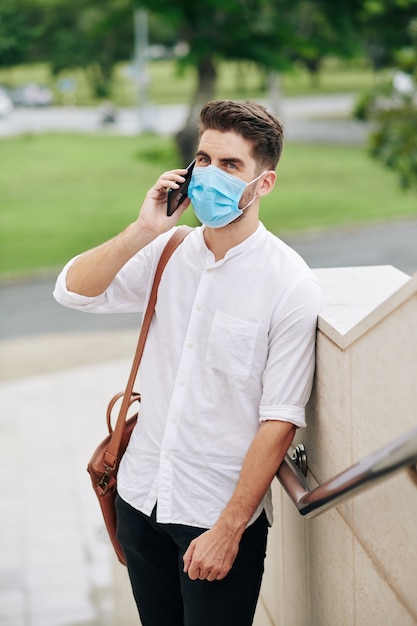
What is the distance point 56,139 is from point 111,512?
120ft

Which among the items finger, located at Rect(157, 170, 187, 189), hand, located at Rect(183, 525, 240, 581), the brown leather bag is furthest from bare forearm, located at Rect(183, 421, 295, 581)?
finger, located at Rect(157, 170, 187, 189)

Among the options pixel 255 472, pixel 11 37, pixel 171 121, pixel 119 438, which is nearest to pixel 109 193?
pixel 11 37

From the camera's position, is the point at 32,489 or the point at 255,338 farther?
the point at 32,489

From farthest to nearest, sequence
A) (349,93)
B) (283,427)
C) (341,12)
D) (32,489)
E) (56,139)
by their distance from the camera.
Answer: (349,93), (56,139), (341,12), (32,489), (283,427)

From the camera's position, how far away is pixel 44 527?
604cm

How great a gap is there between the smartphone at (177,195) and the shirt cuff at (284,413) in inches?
22.7

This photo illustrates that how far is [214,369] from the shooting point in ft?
7.64

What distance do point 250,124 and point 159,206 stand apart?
337mm

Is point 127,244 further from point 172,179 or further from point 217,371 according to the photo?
point 217,371

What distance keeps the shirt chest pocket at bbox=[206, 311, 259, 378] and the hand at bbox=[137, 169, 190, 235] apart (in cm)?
28

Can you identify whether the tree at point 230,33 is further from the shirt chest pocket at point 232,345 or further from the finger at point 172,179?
the shirt chest pocket at point 232,345

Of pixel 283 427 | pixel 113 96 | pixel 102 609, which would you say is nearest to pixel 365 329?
pixel 283 427

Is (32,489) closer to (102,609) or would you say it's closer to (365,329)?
(102,609)

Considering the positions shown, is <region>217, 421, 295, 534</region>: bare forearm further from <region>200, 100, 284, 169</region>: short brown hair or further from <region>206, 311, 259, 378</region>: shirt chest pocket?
<region>200, 100, 284, 169</region>: short brown hair
